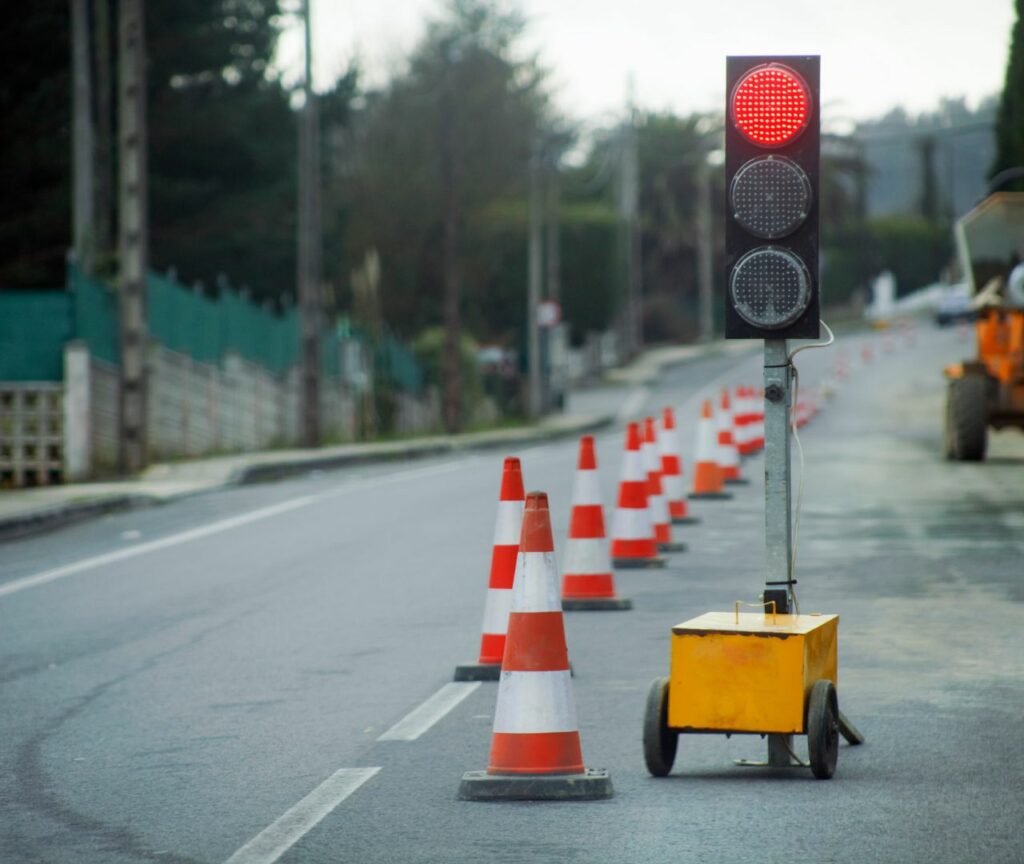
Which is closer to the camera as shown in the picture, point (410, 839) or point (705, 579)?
point (410, 839)

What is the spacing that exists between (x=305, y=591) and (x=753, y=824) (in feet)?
23.4

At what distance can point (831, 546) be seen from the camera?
51.4 ft

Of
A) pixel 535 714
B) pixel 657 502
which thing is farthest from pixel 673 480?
pixel 535 714

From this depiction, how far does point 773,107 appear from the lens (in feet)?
24.9

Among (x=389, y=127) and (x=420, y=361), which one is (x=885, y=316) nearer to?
(x=389, y=127)

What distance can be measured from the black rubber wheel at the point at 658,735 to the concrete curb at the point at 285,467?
11585mm

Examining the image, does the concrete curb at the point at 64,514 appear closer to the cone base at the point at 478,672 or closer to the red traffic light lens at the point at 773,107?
the cone base at the point at 478,672

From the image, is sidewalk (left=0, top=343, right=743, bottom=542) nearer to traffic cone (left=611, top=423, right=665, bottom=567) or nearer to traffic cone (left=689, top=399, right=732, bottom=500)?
traffic cone (left=689, top=399, right=732, bottom=500)

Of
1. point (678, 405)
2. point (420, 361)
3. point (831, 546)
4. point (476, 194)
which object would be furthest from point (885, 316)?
point (831, 546)

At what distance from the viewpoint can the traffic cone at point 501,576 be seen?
28.8 feet

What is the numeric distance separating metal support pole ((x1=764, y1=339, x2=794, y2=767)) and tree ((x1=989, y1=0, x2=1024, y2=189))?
2894 cm

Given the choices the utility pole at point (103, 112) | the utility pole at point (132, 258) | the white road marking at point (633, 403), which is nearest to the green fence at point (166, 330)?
the utility pole at point (132, 258)

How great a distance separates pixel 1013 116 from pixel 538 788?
43.8 metres

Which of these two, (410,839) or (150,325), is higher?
(150,325)
